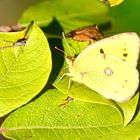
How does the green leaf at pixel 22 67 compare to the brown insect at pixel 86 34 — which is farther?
the brown insect at pixel 86 34

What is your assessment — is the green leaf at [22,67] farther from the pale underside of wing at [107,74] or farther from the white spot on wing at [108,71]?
the white spot on wing at [108,71]

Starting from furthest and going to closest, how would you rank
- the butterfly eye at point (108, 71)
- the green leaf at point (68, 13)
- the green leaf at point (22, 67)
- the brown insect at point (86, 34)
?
the green leaf at point (68, 13), the butterfly eye at point (108, 71), the brown insect at point (86, 34), the green leaf at point (22, 67)

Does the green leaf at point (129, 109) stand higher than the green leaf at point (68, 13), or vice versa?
the green leaf at point (68, 13)

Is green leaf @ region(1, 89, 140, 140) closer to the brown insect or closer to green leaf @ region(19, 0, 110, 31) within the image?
the brown insect

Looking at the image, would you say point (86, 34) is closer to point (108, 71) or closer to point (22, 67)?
point (108, 71)

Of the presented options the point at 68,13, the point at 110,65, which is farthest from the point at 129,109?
the point at 68,13

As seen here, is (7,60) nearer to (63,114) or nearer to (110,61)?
(63,114)

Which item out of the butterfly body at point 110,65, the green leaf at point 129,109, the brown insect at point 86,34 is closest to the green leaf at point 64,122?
the green leaf at point 129,109
